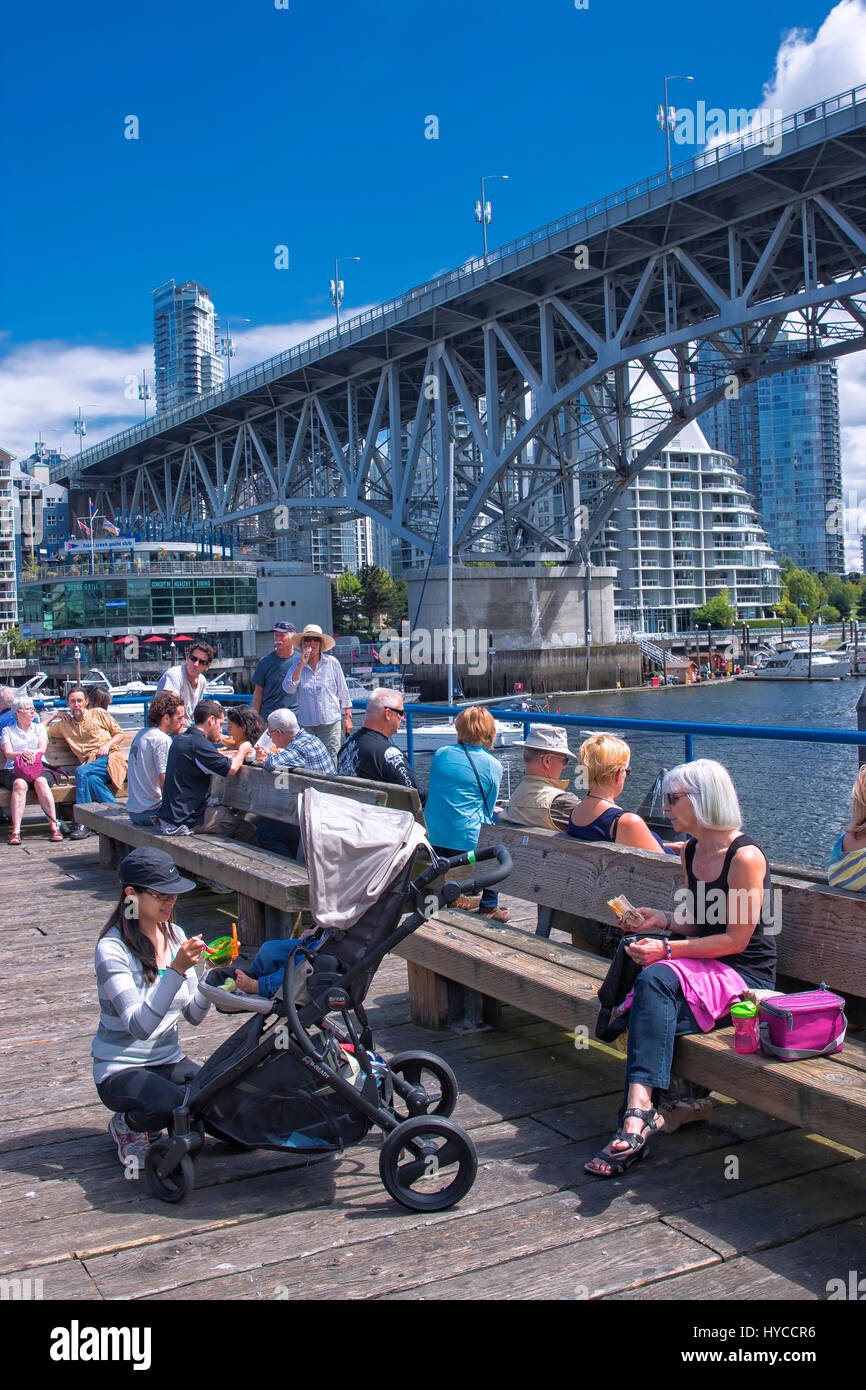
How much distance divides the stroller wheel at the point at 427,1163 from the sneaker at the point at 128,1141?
2.81 ft

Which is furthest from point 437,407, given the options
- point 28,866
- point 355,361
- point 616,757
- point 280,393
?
point 616,757

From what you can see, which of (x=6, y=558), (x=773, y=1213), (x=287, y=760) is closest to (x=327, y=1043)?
(x=773, y=1213)

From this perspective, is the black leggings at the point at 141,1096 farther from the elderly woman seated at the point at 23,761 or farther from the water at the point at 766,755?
the elderly woman seated at the point at 23,761

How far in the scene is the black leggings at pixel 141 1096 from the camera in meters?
3.78

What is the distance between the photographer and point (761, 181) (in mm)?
40375

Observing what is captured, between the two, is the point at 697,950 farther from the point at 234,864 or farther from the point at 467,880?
the point at 234,864

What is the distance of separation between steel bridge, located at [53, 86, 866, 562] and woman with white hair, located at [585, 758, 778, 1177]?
37793 mm

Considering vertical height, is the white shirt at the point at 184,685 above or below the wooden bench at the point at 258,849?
above

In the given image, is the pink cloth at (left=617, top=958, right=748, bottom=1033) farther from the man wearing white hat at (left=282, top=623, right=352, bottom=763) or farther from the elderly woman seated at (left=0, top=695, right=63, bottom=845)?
the elderly woman seated at (left=0, top=695, right=63, bottom=845)

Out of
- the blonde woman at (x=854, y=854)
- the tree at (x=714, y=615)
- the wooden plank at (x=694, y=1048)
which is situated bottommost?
the wooden plank at (x=694, y=1048)

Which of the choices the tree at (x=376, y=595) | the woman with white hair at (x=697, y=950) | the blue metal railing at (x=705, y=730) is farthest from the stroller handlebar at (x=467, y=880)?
the tree at (x=376, y=595)

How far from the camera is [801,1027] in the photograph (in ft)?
11.5

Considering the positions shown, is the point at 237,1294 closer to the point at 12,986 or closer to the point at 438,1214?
the point at 438,1214

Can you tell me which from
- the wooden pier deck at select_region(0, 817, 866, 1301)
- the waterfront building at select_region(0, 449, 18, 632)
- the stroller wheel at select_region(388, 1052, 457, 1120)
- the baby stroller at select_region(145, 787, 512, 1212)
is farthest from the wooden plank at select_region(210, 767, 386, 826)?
the waterfront building at select_region(0, 449, 18, 632)
